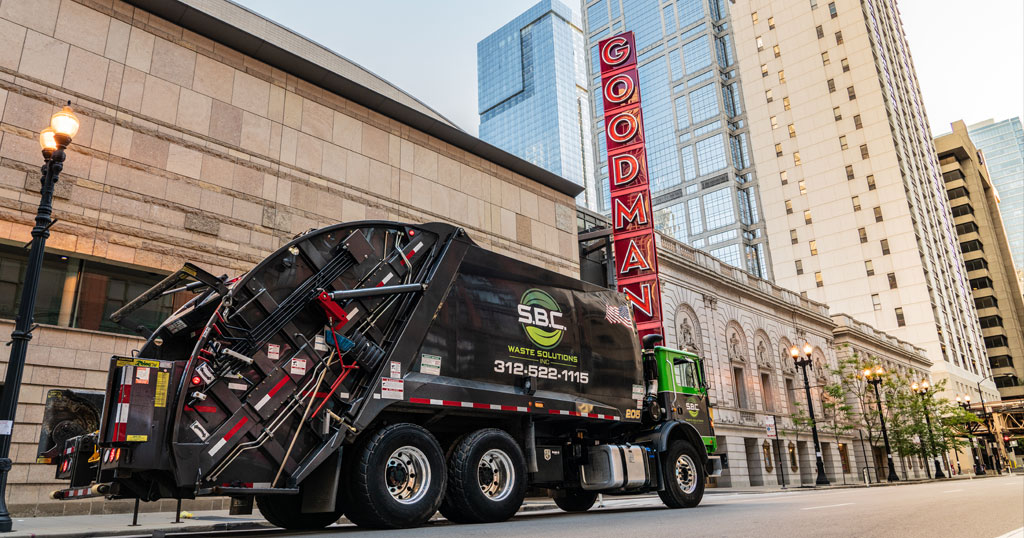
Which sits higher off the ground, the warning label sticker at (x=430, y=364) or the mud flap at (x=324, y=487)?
the warning label sticker at (x=430, y=364)

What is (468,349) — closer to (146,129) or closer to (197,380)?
(197,380)

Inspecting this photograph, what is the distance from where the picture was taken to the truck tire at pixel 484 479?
346 inches

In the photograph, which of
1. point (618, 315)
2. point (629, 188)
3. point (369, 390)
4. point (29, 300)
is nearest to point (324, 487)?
point (369, 390)

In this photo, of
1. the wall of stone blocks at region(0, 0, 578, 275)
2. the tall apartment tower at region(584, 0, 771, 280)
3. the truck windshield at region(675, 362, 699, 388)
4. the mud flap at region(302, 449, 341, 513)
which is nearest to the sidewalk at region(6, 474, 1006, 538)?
the mud flap at region(302, 449, 341, 513)

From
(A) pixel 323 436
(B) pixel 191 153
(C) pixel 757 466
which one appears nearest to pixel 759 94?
(C) pixel 757 466

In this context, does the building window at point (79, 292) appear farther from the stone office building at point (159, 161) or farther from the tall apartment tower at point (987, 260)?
the tall apartment tower at point (987, 260)

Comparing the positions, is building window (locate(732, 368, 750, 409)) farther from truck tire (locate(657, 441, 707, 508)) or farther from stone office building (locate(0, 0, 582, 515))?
truck tire (locate(657, 441, 707, 508))

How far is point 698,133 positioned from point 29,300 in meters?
88.5

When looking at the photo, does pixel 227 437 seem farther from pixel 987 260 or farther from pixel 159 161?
pixel 987 260

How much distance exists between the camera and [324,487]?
789 centimetres

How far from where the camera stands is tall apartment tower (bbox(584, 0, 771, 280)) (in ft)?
279

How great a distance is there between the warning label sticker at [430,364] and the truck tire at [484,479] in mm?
1053

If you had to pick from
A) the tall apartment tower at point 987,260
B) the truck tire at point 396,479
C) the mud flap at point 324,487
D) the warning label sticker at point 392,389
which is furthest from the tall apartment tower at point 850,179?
the mud flap at point 324,487

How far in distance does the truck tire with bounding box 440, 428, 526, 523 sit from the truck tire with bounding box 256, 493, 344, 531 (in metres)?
1.62
